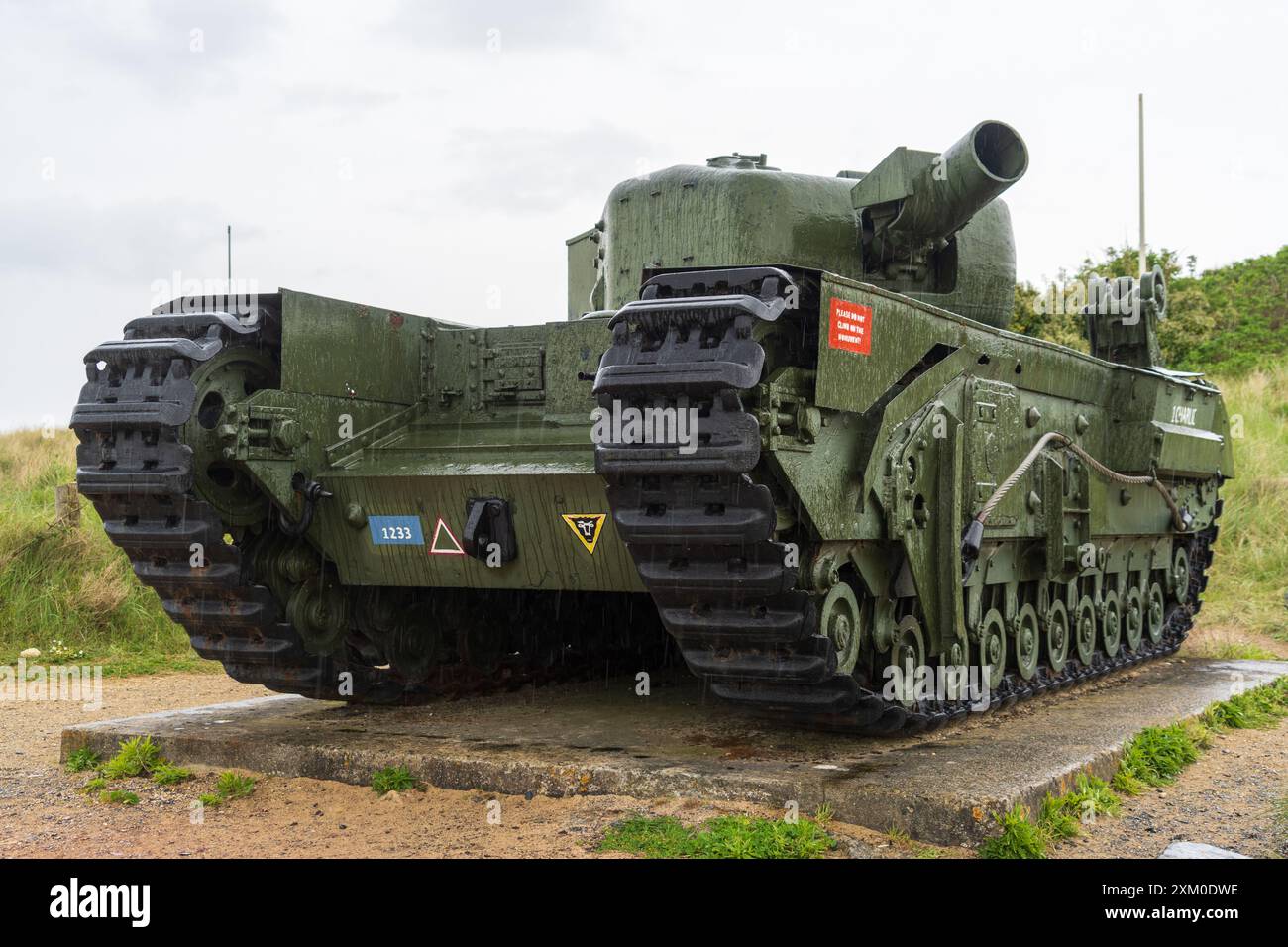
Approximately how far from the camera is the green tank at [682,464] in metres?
5.60

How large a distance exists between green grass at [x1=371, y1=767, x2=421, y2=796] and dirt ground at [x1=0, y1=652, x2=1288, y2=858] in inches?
2.0

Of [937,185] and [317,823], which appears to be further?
[937,185]

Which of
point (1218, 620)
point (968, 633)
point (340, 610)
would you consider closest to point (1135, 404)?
point (968, 633)

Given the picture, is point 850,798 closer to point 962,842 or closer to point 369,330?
point 962,842

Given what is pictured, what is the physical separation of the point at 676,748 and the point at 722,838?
4.62 feet

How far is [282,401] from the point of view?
281 inches

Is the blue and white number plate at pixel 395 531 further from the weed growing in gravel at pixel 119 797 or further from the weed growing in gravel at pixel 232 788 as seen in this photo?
the weed growing in gravel at pixel 119 797

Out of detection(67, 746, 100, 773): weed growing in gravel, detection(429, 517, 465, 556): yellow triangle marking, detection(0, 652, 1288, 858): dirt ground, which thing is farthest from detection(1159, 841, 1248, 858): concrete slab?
detection(67, 746, 100, 773): weed growing in gravel

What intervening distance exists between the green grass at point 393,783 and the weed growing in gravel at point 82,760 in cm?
179

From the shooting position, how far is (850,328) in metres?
6.00

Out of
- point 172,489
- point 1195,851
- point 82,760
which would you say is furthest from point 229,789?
point 1195,851

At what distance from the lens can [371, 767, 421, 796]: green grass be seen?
21.1ft

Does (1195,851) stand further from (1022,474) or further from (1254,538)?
(1254,538)

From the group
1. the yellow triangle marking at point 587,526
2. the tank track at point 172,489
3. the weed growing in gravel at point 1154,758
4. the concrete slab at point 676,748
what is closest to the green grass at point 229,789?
the concrete slab at point 676,748
